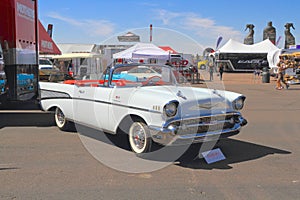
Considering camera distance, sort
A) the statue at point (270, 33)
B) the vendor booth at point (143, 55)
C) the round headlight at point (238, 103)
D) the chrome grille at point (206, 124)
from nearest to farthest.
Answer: the chrome grille at point (206, 124) < the round headlight at point (238, 103) < the vendor booth at point (143, 55) < the statue at point (270, 33)

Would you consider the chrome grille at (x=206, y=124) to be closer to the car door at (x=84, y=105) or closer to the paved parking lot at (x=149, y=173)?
the paved parking lot at (x=149, y=173)

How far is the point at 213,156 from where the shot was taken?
210 inches

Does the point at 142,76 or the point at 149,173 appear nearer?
the point at 149,173

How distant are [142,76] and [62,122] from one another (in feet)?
7.40

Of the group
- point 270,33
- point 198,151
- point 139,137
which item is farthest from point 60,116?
point 270,33

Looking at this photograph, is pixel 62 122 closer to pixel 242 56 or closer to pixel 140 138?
pixel 140 138

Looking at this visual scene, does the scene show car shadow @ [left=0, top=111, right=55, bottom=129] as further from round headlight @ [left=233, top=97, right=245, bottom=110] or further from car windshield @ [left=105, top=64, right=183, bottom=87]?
round headlight @ [left=233, top=97, right=245, bottom=110]

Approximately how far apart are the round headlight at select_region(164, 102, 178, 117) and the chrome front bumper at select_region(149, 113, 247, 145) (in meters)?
0.15

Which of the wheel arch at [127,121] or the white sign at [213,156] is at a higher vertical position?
the wheel arch at [127,121]

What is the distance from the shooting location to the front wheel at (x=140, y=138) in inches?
201

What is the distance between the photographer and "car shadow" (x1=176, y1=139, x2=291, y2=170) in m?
5.06

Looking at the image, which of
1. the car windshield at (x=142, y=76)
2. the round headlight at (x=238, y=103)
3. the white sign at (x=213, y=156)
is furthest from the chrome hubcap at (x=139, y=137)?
the round headlight at (x=238, y=103)

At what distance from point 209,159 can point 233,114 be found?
84cm

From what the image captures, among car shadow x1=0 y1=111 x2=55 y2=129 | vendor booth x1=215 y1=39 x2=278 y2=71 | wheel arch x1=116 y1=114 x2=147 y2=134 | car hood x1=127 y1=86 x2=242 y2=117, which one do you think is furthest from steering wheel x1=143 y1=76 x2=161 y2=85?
vendor booth x1=215 y1=39 x2=278 y2=71
